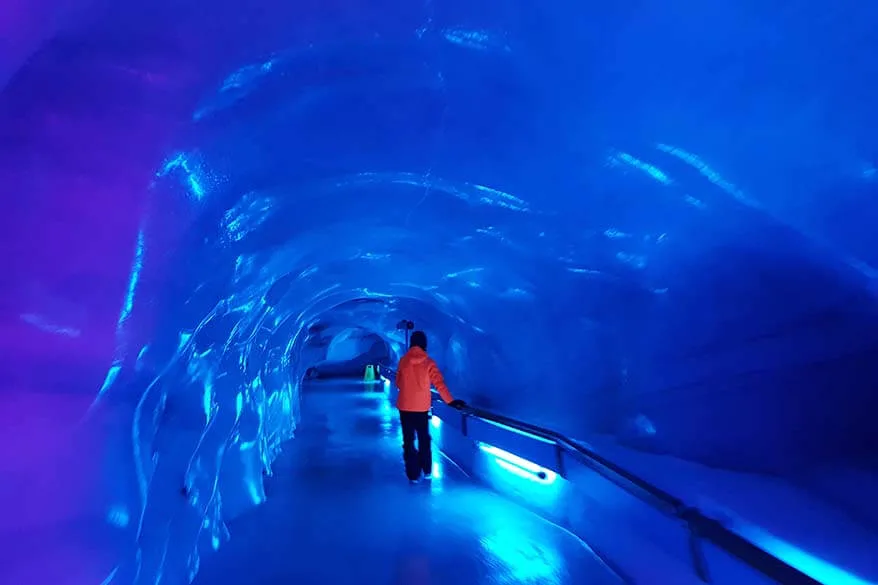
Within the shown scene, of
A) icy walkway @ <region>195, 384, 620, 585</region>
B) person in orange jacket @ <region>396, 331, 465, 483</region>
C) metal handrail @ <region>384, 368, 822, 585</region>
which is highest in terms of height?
person in orange jacket @ <region>396, 331, 465, 483</region>

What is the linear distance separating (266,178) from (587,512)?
3652 mm

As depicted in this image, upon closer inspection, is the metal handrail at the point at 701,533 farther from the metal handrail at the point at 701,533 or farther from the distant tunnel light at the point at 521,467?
the distant tunnel light at the point at 521,467

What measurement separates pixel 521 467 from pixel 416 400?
1.57 meters

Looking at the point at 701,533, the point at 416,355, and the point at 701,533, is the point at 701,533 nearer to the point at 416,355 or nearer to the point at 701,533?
the point at 701,533

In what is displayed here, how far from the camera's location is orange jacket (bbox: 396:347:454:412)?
701 centimetres

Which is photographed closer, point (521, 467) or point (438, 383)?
point (521, 467)

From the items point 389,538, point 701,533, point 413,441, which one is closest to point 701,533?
point 701,533

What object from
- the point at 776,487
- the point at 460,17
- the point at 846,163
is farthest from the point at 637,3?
the point at 776,487

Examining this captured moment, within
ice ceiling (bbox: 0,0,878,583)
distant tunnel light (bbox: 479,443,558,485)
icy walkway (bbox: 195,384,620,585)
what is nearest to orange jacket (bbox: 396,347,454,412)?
distant tunnel light (bbox: 479,443,558,485)

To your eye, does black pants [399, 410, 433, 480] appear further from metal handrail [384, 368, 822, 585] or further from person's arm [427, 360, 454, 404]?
metal handrail [384, 368, 822, 585]

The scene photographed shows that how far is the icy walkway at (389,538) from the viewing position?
417 centimetres

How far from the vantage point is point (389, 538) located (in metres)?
5.00

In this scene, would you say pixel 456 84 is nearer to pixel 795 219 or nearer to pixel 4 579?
pixel 795 219

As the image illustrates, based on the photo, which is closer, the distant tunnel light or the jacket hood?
the distant tunnel light
